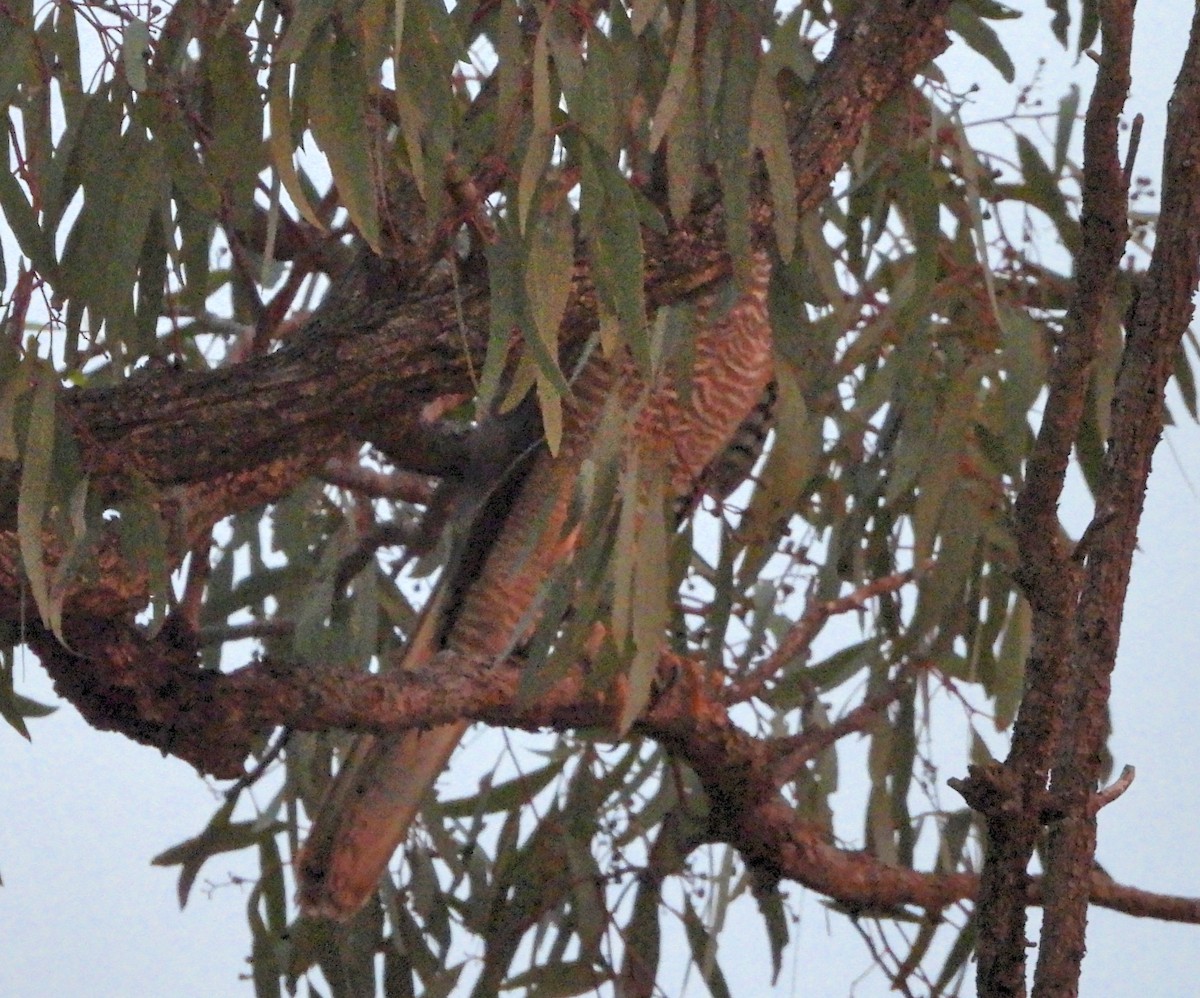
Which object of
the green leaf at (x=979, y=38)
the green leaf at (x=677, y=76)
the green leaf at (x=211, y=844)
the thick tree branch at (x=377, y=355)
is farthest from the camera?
the green leaf at (x=211, y=844)

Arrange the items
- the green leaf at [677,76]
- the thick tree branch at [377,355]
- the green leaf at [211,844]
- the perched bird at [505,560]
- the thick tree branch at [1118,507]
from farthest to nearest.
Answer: the green leaf at [211,844] → the perched bird at [505,560] → the thick tree branch at [377,355] → the green leaf at [677,76] → the thick tree branch at [1118,507]

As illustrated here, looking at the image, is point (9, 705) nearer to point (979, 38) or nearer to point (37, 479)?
point (37, 479)

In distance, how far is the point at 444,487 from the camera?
1.61 metres

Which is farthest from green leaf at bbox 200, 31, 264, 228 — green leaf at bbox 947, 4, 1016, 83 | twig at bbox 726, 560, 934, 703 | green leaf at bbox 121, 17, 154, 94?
green leaf at bbox 947, 4, 1016, 83

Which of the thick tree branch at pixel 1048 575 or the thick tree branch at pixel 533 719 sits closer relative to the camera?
the thick tree branch at pixel 1048 575

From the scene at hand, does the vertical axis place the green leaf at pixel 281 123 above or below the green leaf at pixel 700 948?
above

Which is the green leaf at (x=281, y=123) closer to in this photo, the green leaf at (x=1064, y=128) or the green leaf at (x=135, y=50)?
the green leaf at (x=135, y=50)

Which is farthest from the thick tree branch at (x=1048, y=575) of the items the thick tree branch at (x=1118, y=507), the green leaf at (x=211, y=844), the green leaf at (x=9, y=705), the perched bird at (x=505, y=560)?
the green leaf at (x=211, y=844)

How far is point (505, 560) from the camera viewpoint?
1.61 m

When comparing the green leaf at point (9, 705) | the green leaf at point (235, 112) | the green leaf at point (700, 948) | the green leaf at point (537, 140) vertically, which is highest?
the green leaf at point (235, 112)

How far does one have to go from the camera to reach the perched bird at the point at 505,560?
1.44 meters

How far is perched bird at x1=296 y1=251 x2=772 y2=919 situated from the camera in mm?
1443

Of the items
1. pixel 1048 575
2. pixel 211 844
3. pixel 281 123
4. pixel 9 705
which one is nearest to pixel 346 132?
pixel 281 123

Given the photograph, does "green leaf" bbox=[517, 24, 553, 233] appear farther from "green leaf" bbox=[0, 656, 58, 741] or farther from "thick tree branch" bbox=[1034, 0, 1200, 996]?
"green leaf" bbox=[0, 656, 58, 741]
